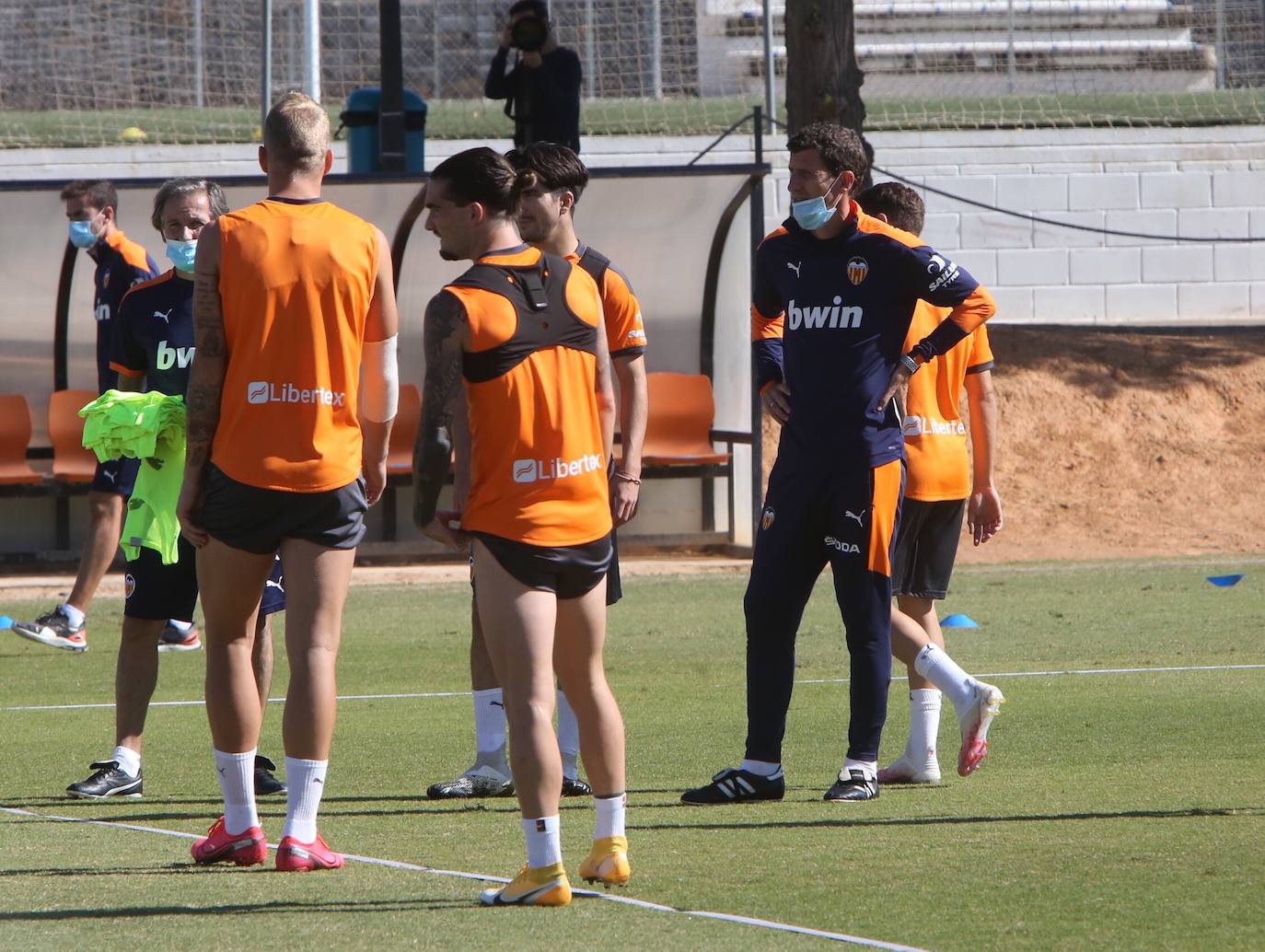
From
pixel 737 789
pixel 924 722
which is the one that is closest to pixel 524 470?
pixel 737 789

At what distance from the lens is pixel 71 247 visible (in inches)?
605

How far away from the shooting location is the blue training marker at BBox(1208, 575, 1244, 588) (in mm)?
13156

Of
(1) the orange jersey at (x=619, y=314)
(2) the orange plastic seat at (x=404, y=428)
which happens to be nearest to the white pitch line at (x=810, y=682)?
(1) the orange jersey at (x=619, y=314)

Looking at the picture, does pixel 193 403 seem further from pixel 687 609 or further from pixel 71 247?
pixel 71 247

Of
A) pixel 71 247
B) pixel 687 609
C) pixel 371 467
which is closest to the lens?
pixel 371 467

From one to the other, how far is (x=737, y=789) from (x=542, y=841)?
174cm

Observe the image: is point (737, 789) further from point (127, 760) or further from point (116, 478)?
point (116, 478)

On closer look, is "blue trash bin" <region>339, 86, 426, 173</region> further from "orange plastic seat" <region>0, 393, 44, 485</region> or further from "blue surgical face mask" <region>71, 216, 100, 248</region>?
"blue surgical face mask" <region>71, 216, 100, 248</region>

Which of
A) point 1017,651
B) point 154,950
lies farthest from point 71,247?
point 154,950

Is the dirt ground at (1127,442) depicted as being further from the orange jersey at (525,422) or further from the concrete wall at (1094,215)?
the orange jersey at (525,422)

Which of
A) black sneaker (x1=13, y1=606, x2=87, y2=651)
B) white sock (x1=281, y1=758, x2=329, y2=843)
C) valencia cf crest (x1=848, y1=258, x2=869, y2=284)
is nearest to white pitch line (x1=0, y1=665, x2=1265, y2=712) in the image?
black sneaker (x1=13, y1=606, x2=87, y2=651)

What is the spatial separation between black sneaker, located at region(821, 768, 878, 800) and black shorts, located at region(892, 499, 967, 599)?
845mm

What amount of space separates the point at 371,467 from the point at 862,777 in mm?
2079

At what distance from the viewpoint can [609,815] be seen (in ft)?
15.9
